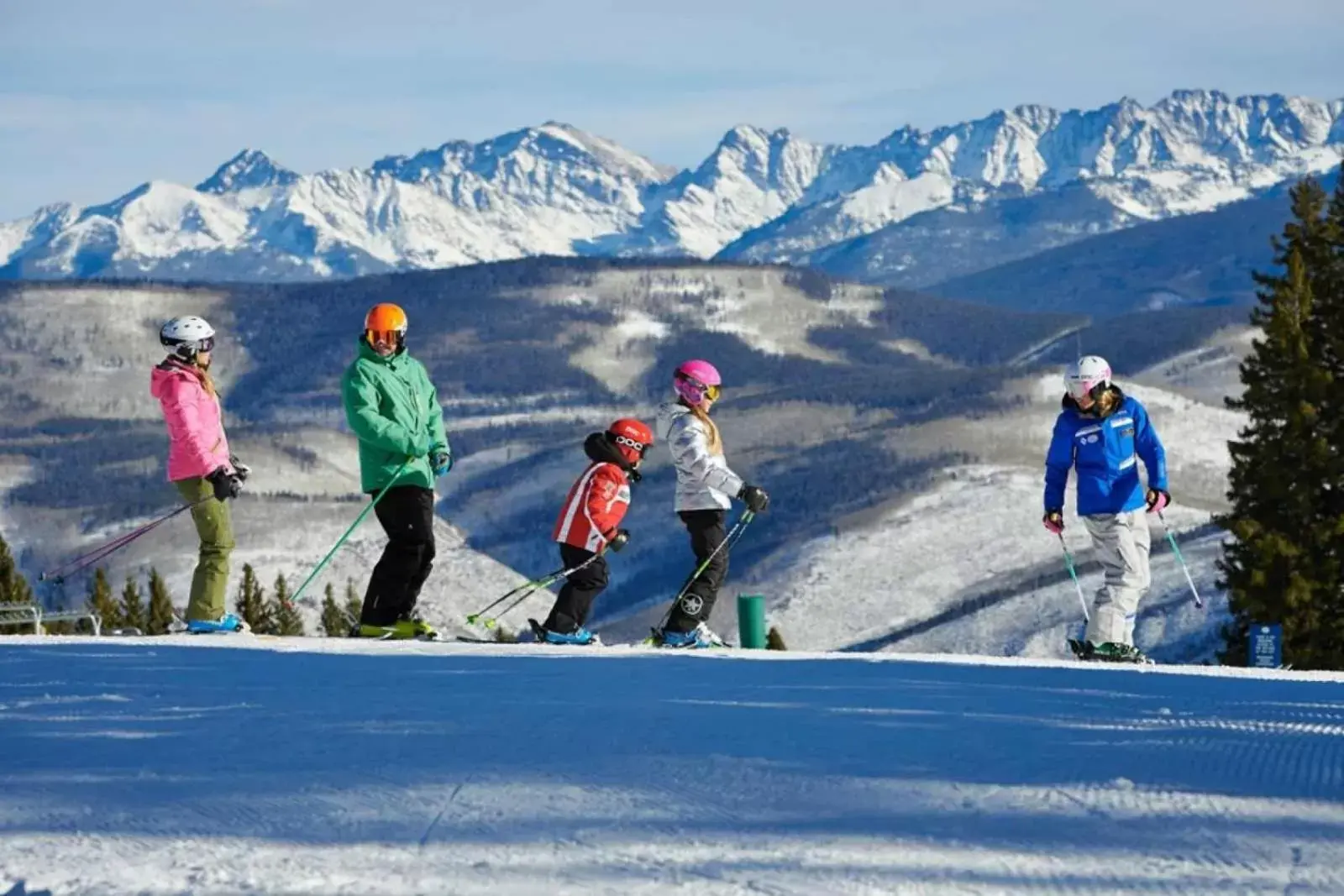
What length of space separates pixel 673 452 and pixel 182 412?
10.2ft

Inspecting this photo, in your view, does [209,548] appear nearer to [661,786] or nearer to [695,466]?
[695,466]

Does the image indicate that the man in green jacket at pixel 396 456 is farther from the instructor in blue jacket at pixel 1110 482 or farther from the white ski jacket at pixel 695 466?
the instructor in blue jacket at pixel 1110 482

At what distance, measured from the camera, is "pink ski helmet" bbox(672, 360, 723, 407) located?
11.6 metres

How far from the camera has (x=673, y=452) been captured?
11625 millimetres

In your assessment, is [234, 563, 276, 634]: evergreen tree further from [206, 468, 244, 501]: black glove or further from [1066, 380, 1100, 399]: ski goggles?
[1066, 380, 1100, 399]: ski goggles

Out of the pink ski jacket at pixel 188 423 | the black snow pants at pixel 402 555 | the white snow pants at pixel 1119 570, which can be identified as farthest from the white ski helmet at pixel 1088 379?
the pink ski jacket at pixel 188 423

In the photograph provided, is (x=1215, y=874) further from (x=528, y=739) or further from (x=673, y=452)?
(x=673, y=452)

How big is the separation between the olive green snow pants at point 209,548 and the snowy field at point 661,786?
363 centimetres

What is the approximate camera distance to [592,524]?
11609mm

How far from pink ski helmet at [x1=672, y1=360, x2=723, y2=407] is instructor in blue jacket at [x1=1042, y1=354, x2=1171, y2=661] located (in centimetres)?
224

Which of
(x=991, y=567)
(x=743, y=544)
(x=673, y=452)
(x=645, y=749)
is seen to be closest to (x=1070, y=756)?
(x=645, y=749)

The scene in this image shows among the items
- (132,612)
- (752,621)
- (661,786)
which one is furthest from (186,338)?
(132,612)

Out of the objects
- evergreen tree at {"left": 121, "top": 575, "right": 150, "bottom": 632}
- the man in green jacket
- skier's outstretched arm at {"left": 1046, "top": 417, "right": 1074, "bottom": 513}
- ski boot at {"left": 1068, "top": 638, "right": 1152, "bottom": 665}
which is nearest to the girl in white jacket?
the man in green jacket

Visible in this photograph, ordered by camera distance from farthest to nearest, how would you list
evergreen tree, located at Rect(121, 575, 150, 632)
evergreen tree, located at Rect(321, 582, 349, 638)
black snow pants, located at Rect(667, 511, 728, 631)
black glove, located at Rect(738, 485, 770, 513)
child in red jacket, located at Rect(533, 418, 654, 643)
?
evergreen tree, located at Rect(321, 582, 349, 638), evergreen tree, located at Rect(121, 575, 150, 632), black snow pants, located at Rect(667, 511, 728, 631), child in red jacket, located at Rect(533, 418, 654, 643), black glove, located at Rect(738, 485, 770, 513)
